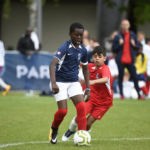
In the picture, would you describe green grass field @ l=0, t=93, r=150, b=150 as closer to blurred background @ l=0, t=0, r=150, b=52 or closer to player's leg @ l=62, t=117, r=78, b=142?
player's leg @ l=62, t=117, r=78, b=142

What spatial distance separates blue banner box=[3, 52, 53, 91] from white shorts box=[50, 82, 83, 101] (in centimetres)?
922

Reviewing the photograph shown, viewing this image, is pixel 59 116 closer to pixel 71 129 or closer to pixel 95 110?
pixel 71 129

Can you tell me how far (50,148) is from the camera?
24.5ft

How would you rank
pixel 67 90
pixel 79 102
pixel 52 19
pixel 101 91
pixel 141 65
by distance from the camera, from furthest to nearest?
pixel 52 19 → pixel 141 65 → pixel 101 91 → pixel 67 90 → pixel 79 102

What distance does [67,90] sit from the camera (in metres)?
7.91

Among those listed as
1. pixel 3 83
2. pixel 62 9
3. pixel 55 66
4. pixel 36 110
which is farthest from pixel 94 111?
pixel 62 9

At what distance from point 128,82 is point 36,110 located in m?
5.28

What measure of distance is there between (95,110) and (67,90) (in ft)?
2.86

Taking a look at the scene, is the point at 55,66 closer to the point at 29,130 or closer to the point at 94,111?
the point at 94,111

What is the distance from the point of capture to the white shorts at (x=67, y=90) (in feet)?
25.5

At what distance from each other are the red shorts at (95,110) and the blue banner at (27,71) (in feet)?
28.3

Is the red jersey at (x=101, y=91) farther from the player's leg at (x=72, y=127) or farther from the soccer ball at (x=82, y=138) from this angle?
the soccer ball at (x=82, y=138)

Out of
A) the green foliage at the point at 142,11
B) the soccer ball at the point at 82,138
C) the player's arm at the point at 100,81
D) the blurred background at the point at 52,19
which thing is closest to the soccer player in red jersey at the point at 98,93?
the player's arm at the point at 100,81

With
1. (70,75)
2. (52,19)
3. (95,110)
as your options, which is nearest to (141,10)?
(52,19)
